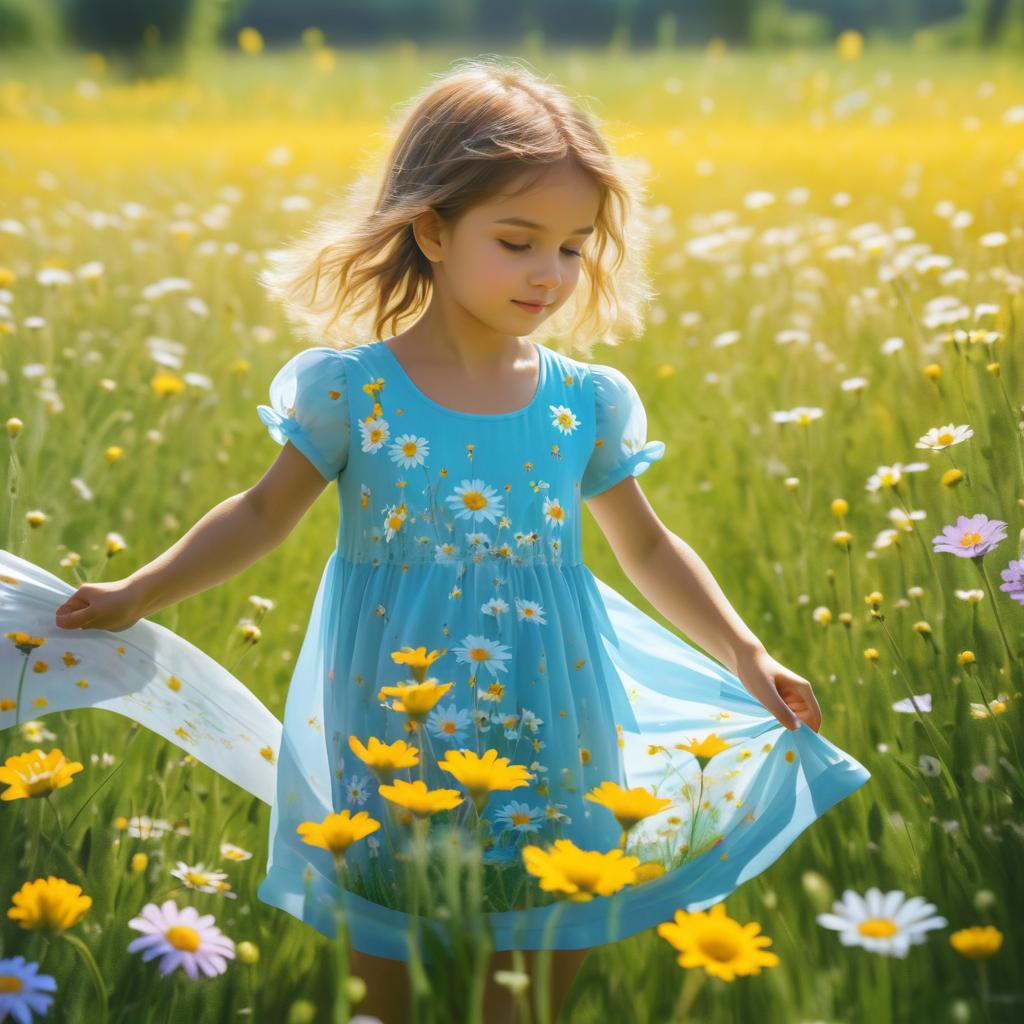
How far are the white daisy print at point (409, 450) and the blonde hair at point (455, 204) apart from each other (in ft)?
0.87

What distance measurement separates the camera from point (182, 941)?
4.29 ft

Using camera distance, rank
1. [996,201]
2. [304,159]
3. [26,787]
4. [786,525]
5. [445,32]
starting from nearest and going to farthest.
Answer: [26,787]
[786,525]
[996,201]
[304,159]
[445,32]

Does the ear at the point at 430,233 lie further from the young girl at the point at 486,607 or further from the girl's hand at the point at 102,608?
the girl's hand at the point at 102,608

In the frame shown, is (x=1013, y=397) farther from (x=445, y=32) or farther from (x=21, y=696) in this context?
(x=445, y=32)

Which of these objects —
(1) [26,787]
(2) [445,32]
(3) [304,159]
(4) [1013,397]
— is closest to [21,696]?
(1) [26,787]

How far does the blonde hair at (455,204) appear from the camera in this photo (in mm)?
1748

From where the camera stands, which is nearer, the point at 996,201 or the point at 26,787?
the point at 26,787

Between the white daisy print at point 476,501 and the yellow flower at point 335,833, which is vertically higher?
the white daisy print at point 476,501

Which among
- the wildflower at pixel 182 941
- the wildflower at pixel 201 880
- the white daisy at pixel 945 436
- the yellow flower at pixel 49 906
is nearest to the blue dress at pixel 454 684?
the wildflower at pixel 201 880

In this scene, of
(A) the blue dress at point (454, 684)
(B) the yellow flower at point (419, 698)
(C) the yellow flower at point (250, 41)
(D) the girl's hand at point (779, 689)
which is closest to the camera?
(B) the yellow flower at point (419, 698)

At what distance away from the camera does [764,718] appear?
1.79 metres

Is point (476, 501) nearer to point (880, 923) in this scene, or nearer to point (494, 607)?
point (494, 607)

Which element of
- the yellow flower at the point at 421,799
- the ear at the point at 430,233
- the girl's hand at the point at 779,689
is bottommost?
the yellow flower at the point at 421,799

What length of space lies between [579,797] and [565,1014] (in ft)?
0.82
